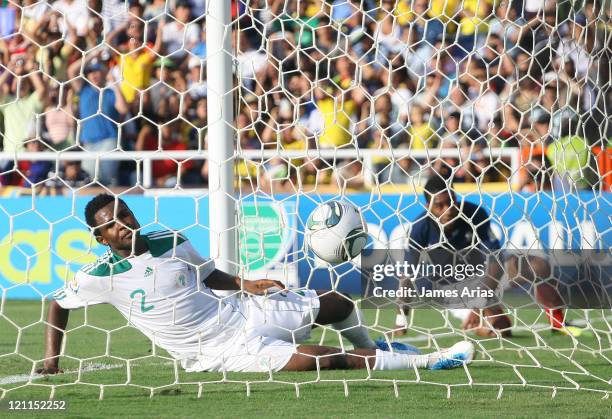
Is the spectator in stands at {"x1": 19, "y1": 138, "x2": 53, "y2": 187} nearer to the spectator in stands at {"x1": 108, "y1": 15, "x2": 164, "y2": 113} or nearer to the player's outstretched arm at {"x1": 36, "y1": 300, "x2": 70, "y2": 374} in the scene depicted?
the spectator in stands at {"x1": 108, "y1": 15, "x2": 164, "y2": 113}

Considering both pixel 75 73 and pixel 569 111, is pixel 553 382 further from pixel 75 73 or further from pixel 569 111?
pixel 75 73

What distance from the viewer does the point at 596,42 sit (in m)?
6.08

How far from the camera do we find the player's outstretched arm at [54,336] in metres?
5.24

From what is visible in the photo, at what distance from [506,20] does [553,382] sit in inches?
83.2

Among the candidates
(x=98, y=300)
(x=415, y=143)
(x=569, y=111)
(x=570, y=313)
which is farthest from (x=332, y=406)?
(x=415, y=143)

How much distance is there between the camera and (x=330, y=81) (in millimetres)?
7695

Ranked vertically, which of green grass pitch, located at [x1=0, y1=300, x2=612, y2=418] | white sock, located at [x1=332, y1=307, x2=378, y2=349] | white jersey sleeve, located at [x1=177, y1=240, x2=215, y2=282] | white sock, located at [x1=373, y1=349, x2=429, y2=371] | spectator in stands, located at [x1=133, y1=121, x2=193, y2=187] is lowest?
green grass pitch, located at [x1=0, y1=300, x2=612, y2=418]

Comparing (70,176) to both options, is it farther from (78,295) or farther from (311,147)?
(78,295)

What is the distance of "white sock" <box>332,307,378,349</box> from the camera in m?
5.76

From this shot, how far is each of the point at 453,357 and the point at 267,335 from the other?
3.24ft

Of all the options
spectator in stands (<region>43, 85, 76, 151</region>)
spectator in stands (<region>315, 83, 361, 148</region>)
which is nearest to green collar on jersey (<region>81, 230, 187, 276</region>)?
spectator in stands (<region>315, 83, 361, 148</region>)

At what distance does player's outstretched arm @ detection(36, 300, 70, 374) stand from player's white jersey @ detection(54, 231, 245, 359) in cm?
6

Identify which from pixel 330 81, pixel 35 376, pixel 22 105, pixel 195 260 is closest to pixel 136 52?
pixel 330 81
